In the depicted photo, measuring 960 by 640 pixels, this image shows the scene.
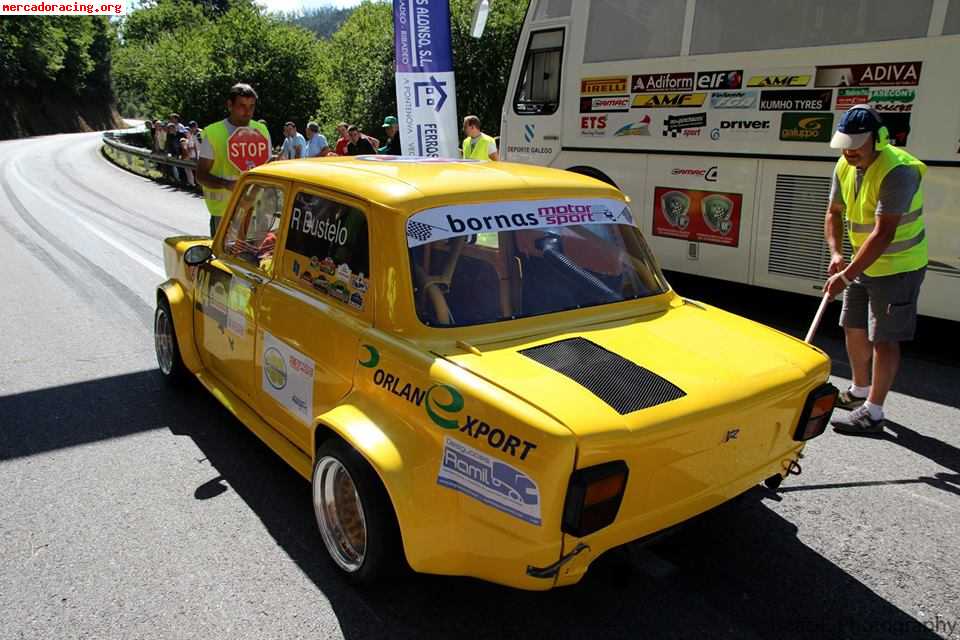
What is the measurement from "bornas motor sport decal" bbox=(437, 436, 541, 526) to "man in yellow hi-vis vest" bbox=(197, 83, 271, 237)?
14.4 ft

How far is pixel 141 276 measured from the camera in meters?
8.85

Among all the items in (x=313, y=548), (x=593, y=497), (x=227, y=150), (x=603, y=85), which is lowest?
(x=313, y=548)

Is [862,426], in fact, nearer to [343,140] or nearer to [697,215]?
[697,215]

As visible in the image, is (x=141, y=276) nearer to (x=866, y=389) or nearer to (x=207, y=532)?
(x=207, y=532)

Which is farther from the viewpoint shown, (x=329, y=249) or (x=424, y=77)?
(x=424, y=77)

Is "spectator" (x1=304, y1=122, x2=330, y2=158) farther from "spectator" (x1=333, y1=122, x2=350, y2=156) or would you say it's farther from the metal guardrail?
the metal guardrail

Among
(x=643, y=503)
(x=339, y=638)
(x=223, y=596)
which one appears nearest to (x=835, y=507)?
(x=643, y=503)

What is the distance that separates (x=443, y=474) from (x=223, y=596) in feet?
3.86

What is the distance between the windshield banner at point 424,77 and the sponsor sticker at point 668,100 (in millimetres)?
3091

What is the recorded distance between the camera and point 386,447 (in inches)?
106

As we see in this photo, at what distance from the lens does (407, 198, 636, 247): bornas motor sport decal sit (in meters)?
3.06

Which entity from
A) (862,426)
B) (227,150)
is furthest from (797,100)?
(227,150)

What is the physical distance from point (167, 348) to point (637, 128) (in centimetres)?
523

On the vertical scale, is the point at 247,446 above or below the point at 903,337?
below
